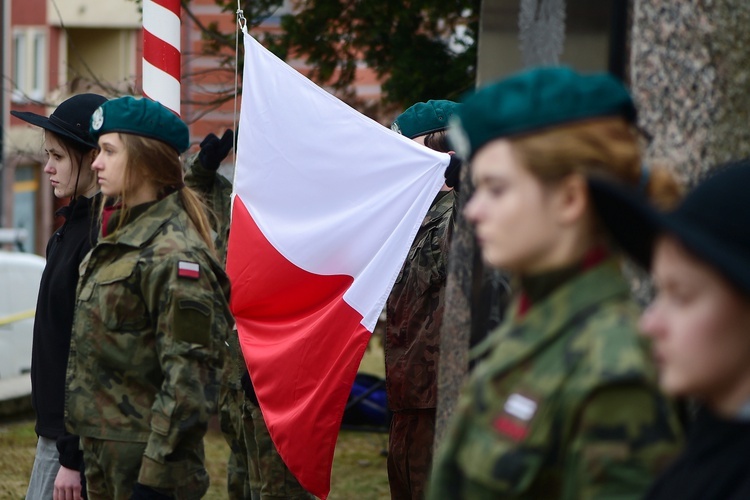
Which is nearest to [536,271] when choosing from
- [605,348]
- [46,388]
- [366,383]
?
[605,348]

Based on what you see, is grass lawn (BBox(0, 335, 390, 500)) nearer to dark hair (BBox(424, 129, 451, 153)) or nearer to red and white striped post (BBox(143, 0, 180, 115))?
red and white striped post (BBox(143, 0, 180, 115))

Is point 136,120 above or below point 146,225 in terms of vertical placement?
above

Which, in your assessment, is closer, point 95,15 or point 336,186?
point 336,186

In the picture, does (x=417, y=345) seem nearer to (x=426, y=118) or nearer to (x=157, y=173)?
(x=426, y=118)

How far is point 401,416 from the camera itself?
513cm

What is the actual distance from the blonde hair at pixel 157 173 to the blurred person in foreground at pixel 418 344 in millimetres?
1230

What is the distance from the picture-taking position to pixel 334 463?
28.6 ft

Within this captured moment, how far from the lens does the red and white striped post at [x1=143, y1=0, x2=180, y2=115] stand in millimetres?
5977

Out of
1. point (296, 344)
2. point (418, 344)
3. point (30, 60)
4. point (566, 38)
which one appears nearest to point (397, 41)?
point (418, 344)

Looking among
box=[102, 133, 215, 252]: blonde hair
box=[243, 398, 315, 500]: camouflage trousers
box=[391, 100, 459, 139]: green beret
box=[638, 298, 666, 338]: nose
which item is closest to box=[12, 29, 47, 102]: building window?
box=[391, 100, 459, 139]: green beret

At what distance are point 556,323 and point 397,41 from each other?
7.05 m

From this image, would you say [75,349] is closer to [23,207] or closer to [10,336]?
[10,336]

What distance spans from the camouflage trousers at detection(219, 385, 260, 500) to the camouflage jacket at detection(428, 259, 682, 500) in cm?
355

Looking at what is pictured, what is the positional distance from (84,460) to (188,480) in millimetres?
426
